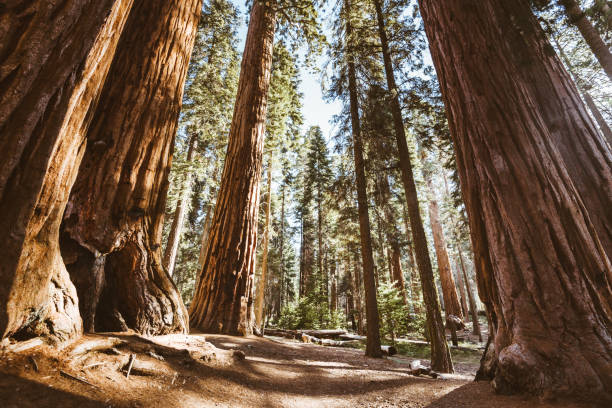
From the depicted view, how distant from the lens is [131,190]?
7.55 ft

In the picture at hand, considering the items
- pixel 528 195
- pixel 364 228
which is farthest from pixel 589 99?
pixel 528 195

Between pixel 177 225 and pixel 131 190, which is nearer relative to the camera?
pixel 131 190

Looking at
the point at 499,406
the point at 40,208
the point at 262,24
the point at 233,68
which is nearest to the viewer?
the point at 40,208

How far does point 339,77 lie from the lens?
902cm

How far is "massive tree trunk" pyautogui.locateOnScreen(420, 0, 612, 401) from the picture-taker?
1857 mm

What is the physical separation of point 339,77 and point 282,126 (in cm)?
313

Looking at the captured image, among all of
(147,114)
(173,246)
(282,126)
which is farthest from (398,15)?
(173,246)

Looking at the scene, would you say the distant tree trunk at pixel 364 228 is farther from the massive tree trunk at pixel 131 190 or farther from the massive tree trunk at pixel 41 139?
the massive tree trunk at pixel 41 139

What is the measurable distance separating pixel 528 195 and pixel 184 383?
306cm

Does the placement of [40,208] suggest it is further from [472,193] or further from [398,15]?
[398,15]

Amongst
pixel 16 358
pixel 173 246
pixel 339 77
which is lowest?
pixel 16 358

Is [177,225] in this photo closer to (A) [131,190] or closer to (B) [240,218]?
(B) [240,218]

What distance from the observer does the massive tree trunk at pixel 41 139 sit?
3.98ft

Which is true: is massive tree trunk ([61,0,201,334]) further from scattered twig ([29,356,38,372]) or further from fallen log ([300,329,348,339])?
fallen log ([300,329,348,339])
